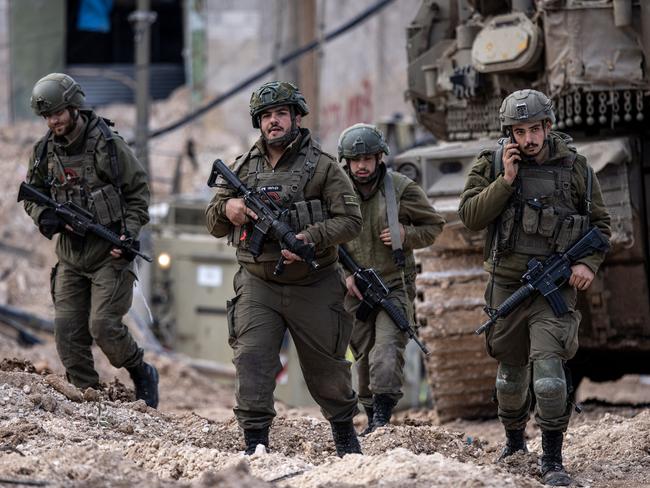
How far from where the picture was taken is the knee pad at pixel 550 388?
7121 millimetres

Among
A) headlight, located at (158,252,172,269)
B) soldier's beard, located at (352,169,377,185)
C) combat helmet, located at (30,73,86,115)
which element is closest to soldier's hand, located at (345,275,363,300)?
soldier's beard, located at (352,169,377,185)

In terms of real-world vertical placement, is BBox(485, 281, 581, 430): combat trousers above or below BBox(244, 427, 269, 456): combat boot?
above

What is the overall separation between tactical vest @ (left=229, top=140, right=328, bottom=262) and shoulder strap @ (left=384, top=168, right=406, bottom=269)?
1282mm

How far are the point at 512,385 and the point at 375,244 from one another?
4.40 feet

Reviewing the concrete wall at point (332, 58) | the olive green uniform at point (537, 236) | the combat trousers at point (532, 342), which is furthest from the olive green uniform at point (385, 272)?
the concrete wall at point (332, 58)

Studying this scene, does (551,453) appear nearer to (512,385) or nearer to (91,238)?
(512,385)

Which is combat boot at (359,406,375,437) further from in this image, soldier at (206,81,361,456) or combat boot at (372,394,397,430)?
soldier at (206,81,361,456)

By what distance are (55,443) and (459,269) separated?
3.77m

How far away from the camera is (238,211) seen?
7070mm

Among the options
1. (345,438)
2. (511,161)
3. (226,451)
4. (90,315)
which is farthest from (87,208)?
(511,161)

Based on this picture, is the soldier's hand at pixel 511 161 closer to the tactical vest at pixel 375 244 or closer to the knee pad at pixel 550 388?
the knee pad at pixel 550 388

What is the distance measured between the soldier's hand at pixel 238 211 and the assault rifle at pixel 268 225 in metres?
0.02

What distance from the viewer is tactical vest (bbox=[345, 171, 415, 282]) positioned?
8.49 meters

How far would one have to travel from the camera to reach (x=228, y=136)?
2595 centimetres
